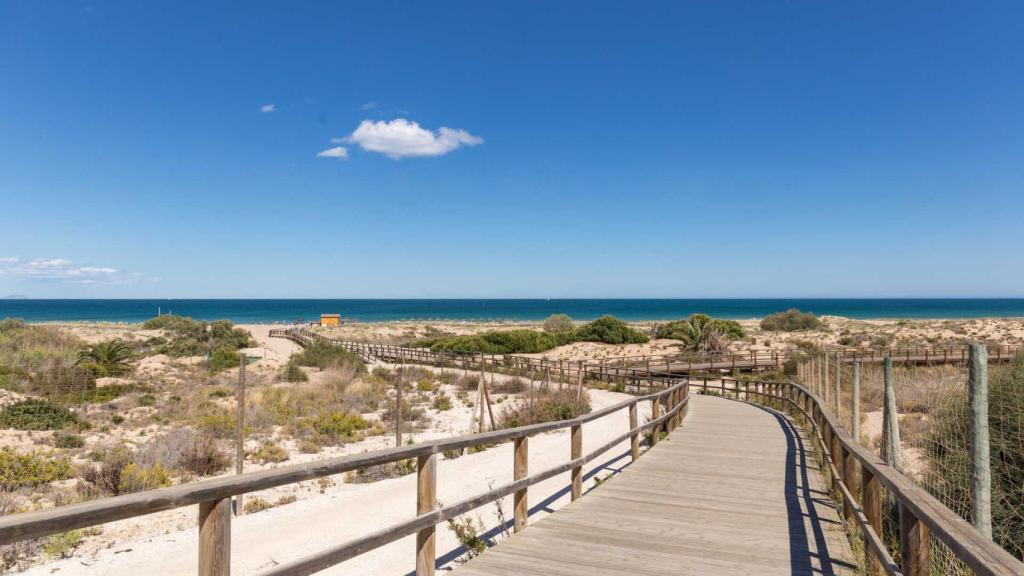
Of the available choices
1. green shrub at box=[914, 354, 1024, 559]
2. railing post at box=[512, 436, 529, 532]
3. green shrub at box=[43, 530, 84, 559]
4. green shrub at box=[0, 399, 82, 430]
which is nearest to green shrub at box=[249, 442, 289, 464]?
green shrub at box=[43, 530, 84, 559]

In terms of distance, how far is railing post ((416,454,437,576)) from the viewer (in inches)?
187

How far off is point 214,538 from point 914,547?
3.73 meters

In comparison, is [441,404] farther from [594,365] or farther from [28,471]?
[28,471]

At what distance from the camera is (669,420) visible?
14.5 m

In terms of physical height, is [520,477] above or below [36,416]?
above

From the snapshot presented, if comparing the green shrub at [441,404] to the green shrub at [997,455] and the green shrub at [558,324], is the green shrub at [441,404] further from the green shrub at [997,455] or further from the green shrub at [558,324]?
the green shrub at [558,324]

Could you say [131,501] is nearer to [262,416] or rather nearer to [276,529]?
[276,529]

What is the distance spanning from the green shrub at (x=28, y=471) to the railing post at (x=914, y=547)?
1378 cm

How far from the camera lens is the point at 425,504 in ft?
15.6

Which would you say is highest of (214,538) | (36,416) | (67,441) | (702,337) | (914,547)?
(214,538)

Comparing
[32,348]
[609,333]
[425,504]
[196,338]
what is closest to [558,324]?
[609,333]

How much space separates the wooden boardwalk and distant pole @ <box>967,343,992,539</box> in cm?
177

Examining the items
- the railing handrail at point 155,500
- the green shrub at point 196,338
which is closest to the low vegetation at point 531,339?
the green shrub at point 196,338

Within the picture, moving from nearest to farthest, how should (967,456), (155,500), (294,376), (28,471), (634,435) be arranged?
(155,500) < (967,456) < (634,435) < (28,471) < (294,376)
